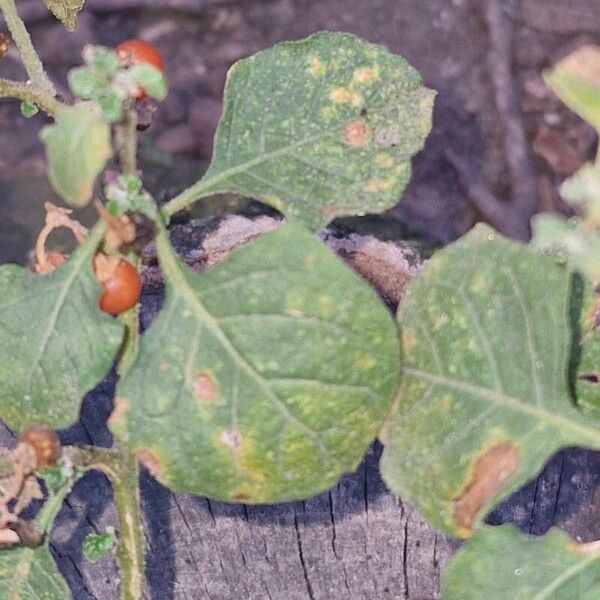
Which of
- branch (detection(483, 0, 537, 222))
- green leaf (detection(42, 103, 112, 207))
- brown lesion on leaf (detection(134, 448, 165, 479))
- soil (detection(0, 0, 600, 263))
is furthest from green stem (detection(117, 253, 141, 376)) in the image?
branch (detection(483, 0, 537, 222))

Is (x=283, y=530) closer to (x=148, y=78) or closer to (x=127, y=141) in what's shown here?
(x=127, y=141)

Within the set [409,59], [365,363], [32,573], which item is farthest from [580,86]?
[409,59]

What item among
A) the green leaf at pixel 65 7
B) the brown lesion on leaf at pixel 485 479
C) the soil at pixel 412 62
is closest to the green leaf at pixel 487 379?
the brown lesion on leaf at pixel 485 479

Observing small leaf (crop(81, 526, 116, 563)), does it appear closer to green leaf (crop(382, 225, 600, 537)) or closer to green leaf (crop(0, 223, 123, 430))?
green leaf (crop(0, 223, 123, 430))

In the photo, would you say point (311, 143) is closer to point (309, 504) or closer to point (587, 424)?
point (587, 424)

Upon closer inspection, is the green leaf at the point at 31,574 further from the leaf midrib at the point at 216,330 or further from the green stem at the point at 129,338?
the leaf midrib at the point at 216,330

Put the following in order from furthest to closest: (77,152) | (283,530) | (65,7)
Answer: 1. (283,530)
2. (65,7)
3. (77,152)

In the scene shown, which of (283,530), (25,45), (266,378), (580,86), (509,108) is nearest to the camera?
(580,86)
